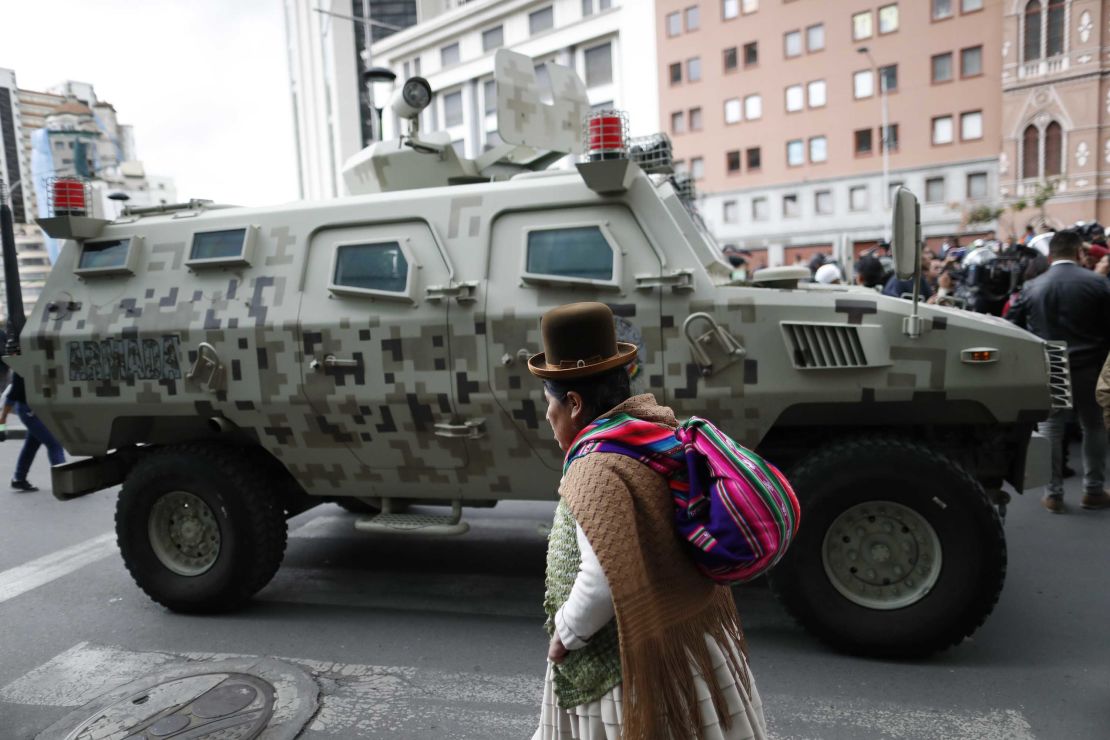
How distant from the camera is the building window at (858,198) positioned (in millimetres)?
40594

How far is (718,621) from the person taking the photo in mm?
2098

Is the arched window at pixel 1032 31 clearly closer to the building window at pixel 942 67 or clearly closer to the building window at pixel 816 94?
the building window at pixel 942 67

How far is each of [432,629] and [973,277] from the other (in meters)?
6.82

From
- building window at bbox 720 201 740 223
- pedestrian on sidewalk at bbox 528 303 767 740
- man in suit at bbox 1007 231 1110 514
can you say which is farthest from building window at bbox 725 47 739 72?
pedestrian on sidewalk at bbox 528 303 767 740

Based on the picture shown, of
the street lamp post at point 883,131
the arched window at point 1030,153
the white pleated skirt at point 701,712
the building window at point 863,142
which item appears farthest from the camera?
the building window at point 863,142

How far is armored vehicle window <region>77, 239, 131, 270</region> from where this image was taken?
5.20m

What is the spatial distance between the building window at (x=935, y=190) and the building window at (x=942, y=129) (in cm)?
175

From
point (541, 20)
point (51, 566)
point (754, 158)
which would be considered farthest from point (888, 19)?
point (51, 566)

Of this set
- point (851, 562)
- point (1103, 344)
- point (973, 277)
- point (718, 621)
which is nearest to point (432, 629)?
point (851, 562)

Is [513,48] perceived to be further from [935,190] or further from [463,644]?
[463,644]

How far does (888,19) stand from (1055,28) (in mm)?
7474

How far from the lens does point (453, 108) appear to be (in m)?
55.1

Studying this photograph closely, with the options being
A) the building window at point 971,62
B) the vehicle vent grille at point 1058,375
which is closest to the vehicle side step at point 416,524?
the vehicle vent grille at point 1058,375

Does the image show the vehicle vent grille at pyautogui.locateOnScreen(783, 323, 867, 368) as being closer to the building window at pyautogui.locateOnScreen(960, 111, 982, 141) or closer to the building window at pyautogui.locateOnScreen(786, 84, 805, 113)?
the building window at pyautogui.locateOnScreen(960, 111, 982, 141)
